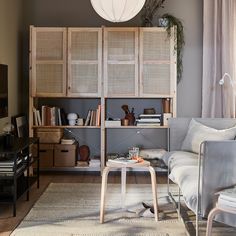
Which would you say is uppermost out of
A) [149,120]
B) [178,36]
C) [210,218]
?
[178,36]

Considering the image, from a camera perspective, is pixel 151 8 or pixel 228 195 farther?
pixel 151 8

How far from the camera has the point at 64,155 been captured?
19.1 feet

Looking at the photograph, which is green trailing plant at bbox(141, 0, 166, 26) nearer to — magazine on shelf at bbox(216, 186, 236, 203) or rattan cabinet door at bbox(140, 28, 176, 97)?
rattan cabinet door at bbox(140, 28, 176, 97)

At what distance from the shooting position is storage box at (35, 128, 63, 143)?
586cm

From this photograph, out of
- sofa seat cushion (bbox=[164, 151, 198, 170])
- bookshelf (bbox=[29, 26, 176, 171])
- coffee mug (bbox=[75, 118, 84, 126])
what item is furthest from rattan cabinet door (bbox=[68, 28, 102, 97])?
sofa seat cushion (bbox=[164, 151, 198, 170])

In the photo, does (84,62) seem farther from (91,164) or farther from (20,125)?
(91,164)

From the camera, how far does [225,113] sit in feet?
19.5

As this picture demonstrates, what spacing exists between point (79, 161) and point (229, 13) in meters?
2.94

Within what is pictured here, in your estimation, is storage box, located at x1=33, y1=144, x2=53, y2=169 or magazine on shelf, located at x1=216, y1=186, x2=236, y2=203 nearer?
magazine on shelf, located at x1=216, y1=186, x2=236, y2=203

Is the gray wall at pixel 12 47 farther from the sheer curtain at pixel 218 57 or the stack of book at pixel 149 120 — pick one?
the sheer curtain at pixel 218 57

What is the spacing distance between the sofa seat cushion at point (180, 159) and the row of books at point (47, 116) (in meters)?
1.82

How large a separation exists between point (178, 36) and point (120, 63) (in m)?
0.91

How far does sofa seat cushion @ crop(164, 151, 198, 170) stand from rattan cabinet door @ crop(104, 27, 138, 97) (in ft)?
4.44

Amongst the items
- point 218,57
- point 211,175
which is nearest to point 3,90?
point 211,175
